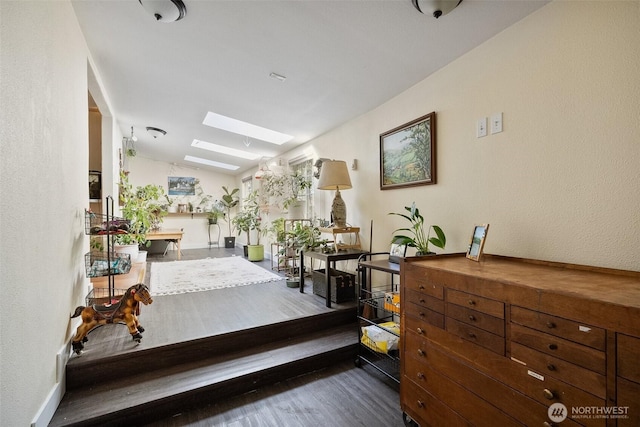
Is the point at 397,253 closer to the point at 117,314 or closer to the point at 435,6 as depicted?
the point at 435,6

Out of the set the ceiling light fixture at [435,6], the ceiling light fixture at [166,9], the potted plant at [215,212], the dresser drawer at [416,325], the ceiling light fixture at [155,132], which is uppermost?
the ceiling light fixture at [155,132]

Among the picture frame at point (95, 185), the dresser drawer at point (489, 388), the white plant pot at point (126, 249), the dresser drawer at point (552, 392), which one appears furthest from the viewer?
the picture frame at point (95, 185)

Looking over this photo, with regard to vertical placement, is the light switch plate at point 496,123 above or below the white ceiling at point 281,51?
below

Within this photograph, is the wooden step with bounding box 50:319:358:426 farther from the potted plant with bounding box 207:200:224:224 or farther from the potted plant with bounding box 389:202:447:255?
the potted plant with bounding box 207:200:224:224

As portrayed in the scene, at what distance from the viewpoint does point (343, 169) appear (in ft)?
10.3

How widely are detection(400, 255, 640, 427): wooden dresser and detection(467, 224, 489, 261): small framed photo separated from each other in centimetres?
8

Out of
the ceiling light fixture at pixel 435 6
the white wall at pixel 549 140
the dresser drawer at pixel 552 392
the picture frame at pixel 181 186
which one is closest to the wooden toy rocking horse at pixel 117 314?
the dresser drawer at pixel 552 392

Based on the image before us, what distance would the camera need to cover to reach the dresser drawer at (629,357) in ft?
2.75

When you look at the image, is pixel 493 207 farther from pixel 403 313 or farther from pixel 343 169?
pixel 343 169

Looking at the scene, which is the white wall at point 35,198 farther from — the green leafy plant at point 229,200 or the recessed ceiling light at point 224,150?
the green leafy plant at point 229,200

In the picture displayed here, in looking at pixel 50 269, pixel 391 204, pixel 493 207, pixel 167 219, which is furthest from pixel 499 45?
pixel 167 219

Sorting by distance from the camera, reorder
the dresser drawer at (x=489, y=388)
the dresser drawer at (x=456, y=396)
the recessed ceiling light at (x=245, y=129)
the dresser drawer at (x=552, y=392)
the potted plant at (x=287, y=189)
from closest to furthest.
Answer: the dresser drawer at (x=552, y=392) < the dresser drawer at (x=489, y=388) < the dresser drawer at (x=456, y=396) < the recessed ceiling light at (x=245, y=129) < the potted plant at (x=287, y=189)

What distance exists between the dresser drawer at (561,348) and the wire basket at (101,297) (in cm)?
286

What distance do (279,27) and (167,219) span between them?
7.57 m
